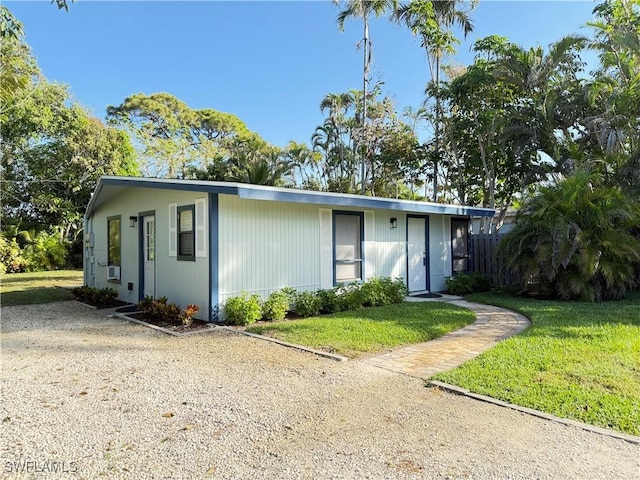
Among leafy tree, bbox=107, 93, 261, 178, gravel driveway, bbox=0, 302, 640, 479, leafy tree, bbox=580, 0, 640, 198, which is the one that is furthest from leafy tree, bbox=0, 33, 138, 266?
leafy tree, bbox=580, 0, 640, 198

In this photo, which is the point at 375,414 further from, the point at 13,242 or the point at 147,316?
the point at 13,242

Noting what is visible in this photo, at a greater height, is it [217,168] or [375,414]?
[217,168]

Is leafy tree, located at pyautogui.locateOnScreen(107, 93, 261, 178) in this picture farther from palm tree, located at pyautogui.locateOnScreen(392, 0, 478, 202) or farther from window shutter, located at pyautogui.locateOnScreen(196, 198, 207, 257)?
window shutter, located at pyautogui.locateOnScreen(196, 198, 207, 257)

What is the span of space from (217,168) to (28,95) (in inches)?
354

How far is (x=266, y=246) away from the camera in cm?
810

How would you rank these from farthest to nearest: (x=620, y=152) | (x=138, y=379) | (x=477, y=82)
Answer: (x=477, y=82) < (x=620, y=152) < (x=138, y=379)

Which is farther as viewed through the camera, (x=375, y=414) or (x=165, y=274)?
(x=165, y=274)

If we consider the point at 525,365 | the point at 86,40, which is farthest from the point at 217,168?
the point at 525,365

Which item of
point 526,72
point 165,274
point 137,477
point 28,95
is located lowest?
point 137,477

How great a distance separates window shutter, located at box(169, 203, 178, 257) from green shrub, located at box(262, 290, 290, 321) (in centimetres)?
214

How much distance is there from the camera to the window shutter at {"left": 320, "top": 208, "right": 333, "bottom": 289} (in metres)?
9.06

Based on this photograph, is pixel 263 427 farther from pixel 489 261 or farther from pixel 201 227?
pixel 489 261

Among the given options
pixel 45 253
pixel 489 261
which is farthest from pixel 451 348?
pixel 45 253

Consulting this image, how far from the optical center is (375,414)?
357 centimetres
